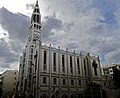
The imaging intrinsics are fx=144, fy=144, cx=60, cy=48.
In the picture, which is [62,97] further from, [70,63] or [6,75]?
[6,75]

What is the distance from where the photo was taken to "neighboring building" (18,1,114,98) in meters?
40.9

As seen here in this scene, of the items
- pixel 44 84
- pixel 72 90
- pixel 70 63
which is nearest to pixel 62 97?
pixel 72 90

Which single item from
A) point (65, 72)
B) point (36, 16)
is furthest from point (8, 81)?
point (65, 72)

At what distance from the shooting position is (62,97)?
140 feet

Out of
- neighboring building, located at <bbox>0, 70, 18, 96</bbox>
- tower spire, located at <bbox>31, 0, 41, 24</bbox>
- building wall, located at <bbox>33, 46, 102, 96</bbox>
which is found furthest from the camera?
neighboring building, located at <bbox>0, 70, 18, 96</bbox>

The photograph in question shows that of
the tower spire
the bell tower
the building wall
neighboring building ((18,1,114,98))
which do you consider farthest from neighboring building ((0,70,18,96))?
the building wall

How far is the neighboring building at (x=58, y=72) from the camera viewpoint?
40.9 m

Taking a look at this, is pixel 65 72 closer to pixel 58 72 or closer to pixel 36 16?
pixel 58 72

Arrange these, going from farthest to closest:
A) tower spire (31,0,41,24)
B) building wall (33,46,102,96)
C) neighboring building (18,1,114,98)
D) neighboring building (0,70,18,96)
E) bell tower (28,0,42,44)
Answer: neighboring building (0,70,18,96) < tower spire (31,0,41,24) < bell tower (28,0,42,44) < building wall (33,46,102,96) < neighboring building (18,1,114,98)

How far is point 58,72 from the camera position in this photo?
44.2 meters

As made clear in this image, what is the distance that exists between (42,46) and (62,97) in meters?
16.5

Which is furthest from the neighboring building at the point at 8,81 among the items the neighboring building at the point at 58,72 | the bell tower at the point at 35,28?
the bell tower at the point at 35,28

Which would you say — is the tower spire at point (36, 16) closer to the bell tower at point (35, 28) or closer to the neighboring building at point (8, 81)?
the bell tower at point (35, 28)

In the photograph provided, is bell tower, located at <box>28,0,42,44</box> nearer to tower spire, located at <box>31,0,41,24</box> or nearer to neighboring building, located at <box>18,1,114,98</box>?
tower spire, located at <box>31,0,41,24</box>
